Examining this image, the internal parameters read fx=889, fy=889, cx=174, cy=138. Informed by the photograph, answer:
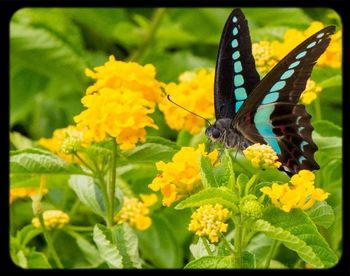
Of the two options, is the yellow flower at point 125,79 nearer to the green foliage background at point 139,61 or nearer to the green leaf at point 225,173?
the green foliage background at point 139,61

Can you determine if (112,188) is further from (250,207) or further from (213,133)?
(250,207)

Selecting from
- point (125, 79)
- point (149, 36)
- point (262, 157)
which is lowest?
point (262, 157)

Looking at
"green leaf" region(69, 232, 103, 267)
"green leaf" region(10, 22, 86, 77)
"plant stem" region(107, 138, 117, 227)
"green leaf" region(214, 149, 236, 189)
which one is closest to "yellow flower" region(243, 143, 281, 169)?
"green leaf" region(214, 149, 236, 189)

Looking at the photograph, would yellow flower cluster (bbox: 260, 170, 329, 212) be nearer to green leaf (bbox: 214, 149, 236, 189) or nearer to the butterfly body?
green leaf (bbox: 214, 149, 236, 189)

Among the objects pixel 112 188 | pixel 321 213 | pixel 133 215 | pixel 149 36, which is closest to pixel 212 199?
pixel 321 213

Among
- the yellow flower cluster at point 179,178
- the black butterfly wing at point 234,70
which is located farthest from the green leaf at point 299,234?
the black butterfly wing at point 234,70

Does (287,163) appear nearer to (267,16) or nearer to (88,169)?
(88,169)
